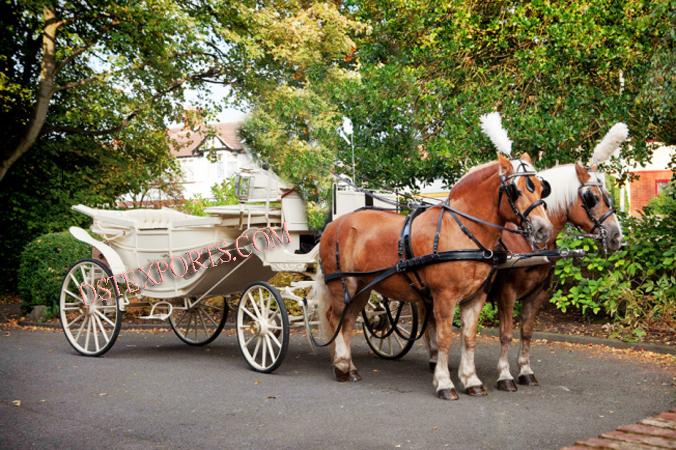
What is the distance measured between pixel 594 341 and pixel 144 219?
19.8 ft

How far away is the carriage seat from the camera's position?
9109 millimetres

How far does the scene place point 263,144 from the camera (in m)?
21.0

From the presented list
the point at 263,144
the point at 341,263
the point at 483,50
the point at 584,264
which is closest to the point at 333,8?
the point at 263,144

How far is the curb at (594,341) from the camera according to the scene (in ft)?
29.4

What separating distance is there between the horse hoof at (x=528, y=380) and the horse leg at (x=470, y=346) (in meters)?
0.70

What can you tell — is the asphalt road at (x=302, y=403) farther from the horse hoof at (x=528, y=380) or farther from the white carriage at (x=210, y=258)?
the white carriage at (x=210, y=258)

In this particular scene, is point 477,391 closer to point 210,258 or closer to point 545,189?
point 545,189

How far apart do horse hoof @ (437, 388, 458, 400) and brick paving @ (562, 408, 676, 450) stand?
1.90m

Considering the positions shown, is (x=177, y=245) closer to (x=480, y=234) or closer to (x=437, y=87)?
(x=480, y=234)

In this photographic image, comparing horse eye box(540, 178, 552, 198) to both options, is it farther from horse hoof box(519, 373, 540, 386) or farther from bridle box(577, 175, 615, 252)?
horse hoof box(519, 373, 540, 386)

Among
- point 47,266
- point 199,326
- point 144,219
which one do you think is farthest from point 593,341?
point 47,266

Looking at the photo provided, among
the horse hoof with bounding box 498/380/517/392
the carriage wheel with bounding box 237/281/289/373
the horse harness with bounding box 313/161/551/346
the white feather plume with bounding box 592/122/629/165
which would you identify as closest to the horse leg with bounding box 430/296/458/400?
the horse harness with bounding box 313/161/551/346

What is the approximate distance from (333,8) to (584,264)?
13.4 metres

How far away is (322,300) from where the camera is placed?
795 centimetres
